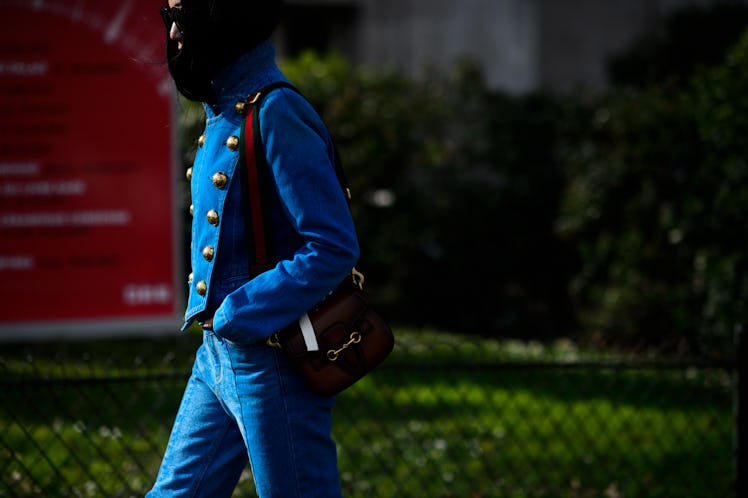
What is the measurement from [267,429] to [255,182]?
0.58 meters

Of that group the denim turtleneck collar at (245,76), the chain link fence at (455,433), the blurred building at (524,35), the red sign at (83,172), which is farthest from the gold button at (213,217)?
the blurred building at (524,35)

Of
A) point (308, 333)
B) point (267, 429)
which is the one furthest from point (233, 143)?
point (267, 429)

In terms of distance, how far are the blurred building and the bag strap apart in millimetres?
10170

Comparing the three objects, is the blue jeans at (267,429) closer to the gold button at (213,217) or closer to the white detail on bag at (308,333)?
the white detail on bag at (308,333)

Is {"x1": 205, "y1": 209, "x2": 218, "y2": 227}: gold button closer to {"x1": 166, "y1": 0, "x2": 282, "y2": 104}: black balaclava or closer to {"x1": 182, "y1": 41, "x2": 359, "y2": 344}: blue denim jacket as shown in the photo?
{"x1": 182, "y1": 41, "x2": 359, "y2": 344}: blue denim jacket

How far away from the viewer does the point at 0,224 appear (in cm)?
712

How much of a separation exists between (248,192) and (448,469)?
2933mm

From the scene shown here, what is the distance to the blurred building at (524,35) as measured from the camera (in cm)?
1290

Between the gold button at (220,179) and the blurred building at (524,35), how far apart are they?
10.2 m

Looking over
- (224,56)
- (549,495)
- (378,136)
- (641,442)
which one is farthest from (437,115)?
(224,56)

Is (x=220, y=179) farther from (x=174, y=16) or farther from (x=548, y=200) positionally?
(x=548, y=200)

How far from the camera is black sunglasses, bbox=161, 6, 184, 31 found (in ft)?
7.92

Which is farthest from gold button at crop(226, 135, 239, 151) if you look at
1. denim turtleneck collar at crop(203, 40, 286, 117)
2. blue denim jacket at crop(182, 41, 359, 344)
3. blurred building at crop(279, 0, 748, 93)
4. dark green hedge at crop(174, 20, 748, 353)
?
blurred building at crop(279, 0, 748, 93)

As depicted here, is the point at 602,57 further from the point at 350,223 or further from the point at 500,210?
the point at 350,223
